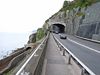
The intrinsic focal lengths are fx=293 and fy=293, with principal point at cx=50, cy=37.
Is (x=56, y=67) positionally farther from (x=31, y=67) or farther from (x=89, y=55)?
(x=89, y=55)

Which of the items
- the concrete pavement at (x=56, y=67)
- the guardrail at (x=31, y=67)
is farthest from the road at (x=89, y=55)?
the guardrail at (x=31, y=67)

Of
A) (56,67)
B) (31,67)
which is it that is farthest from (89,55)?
(31,67)

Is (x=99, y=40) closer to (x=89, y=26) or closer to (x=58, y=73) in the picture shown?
(x=89, y=26)

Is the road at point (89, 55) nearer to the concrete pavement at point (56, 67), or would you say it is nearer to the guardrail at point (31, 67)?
the concrete pavement at point (56, 67)

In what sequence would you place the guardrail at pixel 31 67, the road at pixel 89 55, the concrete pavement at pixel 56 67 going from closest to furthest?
the guardrail at pixel 31 67 < the concrete pavement at pixel 56 67 < the road at pixel 89 55

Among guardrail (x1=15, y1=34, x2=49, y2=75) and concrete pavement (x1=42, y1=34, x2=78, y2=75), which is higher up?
guardrail (x1=15, y1=34, x2=49, y2=75)

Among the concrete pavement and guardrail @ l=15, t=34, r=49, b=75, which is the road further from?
guardrail @ l=15, t=34, r=49, b=75

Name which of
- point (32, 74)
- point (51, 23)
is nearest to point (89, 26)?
point (32, 74)

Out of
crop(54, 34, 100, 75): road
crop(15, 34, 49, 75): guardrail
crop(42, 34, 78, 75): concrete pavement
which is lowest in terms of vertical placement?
crop(54, 34, 100, 75): road

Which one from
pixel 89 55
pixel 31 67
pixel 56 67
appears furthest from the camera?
pixel 89 55

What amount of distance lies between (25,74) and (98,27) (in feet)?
157

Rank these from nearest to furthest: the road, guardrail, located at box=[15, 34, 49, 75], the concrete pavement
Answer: guardrail, located at box=[15, 34, 49, 75] < the concrete pavement < the road

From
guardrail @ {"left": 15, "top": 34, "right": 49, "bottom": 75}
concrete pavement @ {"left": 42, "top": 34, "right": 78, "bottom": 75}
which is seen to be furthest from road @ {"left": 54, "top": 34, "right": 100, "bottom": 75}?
guardrail @ {"left": 15, "top": 34, "right": 49, "bottom": 75}

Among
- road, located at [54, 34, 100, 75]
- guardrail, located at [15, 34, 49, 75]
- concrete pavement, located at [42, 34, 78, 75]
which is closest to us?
guardrail, located at [15, 34, 49, 75]
